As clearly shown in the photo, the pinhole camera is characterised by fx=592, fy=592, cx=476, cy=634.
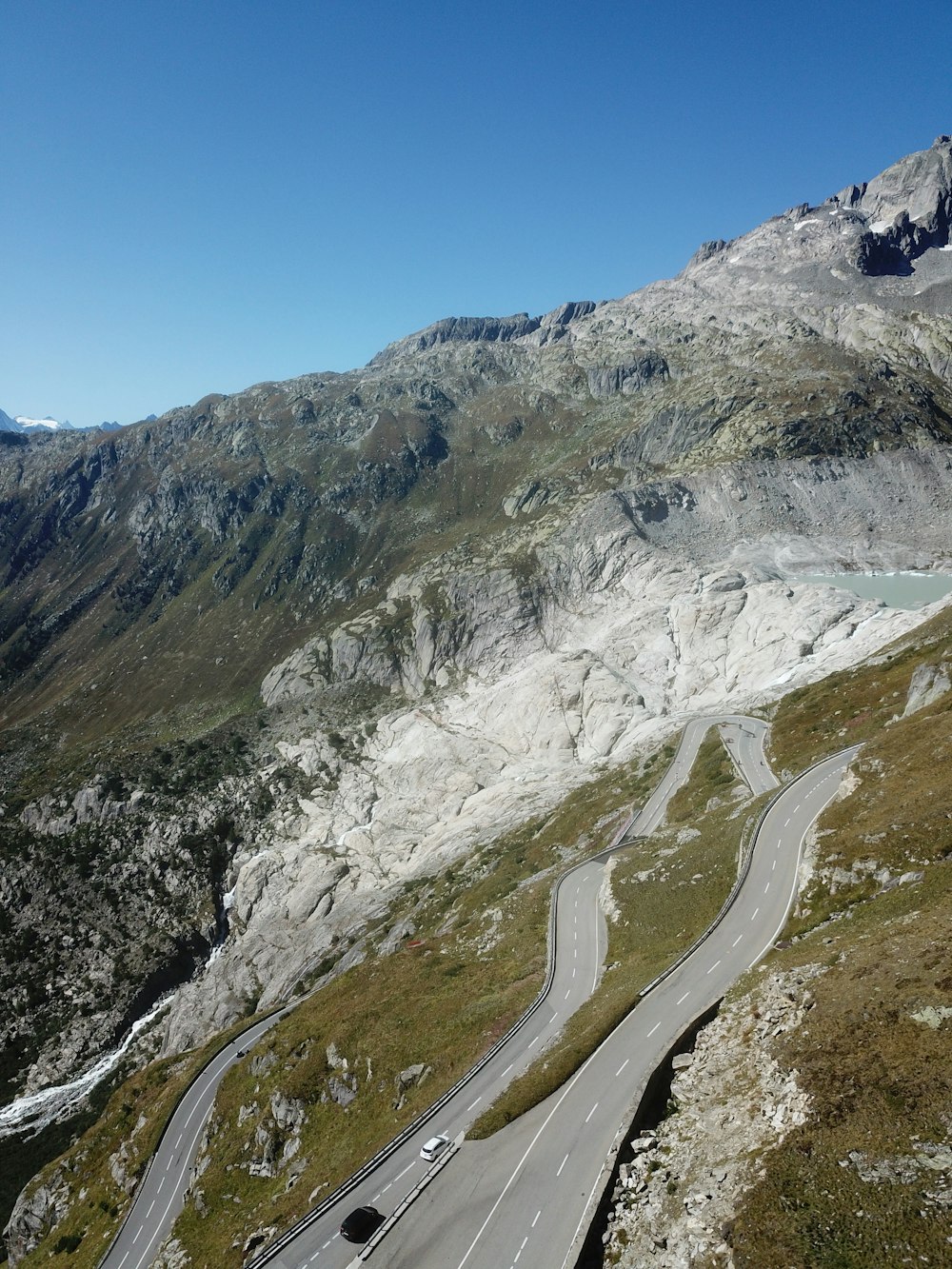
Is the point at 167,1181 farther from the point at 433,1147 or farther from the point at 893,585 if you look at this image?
the point at 893,585

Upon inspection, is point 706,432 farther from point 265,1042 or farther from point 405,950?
point 265,1042

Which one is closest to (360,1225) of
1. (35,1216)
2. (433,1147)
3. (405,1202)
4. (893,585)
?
(405,1202)

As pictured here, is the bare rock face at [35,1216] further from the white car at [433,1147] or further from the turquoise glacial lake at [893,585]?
the turquoise glacial lake at [893,585]

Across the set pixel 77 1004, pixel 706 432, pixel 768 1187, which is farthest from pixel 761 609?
pixel 77 1004

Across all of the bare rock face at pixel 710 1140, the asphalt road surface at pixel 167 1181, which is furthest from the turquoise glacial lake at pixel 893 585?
the asphalt road surface at pixel 167 1181

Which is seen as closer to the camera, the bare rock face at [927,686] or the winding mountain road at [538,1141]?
the winding mountain road at [538,1141]

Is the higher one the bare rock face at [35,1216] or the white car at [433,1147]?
the white car at [433,1147]
